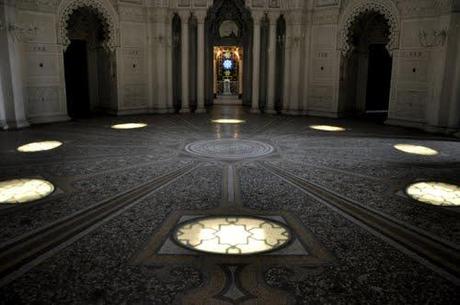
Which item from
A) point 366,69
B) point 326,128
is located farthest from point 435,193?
point 366,69

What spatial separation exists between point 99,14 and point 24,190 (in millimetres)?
7548

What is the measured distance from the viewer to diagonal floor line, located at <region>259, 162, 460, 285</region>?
293 cm

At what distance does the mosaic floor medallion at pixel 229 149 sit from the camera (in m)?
6.53

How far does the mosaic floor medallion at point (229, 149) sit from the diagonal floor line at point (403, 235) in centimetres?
197

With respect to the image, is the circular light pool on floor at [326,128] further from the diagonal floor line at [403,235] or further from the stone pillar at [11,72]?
the stone pillar at [11,72]

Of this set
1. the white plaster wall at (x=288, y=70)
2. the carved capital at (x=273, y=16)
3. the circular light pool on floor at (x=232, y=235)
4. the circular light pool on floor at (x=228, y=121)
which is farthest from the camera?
the carved capital at (x=273, y=16)

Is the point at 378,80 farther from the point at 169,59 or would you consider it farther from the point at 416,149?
the point at 169,59

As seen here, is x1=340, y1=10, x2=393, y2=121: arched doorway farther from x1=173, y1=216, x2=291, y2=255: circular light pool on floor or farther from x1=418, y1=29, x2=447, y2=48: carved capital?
x1=173, y1=216, x2=291, y2=255: circular light pool on floor

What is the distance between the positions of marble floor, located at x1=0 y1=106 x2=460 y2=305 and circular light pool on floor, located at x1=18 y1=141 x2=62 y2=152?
206 mm

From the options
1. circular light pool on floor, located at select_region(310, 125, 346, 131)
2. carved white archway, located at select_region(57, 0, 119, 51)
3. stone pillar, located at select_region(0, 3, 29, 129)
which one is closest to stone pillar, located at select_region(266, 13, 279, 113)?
circular light pool on floor, located at select_region(310, 125, 346, 131)

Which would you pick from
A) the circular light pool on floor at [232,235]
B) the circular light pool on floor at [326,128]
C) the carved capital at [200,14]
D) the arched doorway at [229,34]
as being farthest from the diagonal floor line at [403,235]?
the arched doorway at [229,34]

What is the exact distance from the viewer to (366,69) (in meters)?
12.2

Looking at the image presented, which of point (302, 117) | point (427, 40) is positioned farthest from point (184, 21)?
point (427, 40)

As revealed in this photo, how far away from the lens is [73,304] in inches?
93.8
